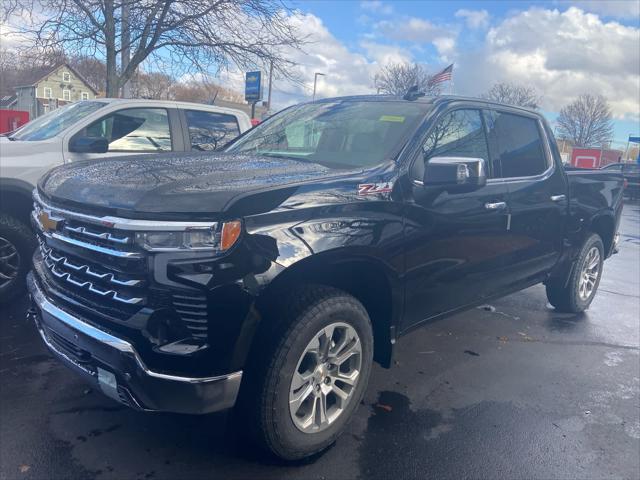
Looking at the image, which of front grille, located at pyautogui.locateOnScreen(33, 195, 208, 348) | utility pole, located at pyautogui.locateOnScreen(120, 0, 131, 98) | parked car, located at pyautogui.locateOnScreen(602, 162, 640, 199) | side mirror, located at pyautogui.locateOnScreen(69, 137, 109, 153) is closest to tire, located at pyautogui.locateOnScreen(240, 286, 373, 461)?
front grille, located at pyautogui.locateOnScreen(33, 195, 208, 348)

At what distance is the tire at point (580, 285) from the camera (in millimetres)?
5465

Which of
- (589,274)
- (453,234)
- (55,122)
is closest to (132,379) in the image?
(453,234)

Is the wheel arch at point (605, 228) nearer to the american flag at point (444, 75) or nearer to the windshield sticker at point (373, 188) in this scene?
the windshield sticker at point (373, 188)

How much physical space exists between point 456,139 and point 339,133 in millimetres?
809

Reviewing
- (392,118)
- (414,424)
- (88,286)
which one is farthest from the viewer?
(392,118)

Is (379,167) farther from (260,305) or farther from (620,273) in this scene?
(620,273)

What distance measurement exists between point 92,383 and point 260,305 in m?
0.91

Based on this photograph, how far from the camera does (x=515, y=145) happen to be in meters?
4.39

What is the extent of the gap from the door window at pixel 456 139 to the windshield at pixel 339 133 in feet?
0.50

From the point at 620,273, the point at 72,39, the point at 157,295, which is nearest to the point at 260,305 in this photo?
the point at 157,295

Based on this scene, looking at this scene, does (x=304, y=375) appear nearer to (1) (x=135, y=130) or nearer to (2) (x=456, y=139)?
(2) (x=456, y=139)

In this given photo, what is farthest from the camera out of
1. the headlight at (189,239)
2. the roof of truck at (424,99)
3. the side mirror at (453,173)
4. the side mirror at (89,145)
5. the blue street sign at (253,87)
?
the blue street sign at (253,87)

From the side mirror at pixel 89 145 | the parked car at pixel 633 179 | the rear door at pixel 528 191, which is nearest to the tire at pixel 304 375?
the rear door at pixel 528 191

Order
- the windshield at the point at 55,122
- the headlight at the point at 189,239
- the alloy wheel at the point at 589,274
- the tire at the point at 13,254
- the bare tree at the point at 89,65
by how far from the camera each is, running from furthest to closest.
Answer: the bare tree at the point at 89,65 < the alloy wheel at the point at 589,274 < the windshield at the point at 55,122 < the tire at the point at 13,254 < the headlight at the point at 189,239
